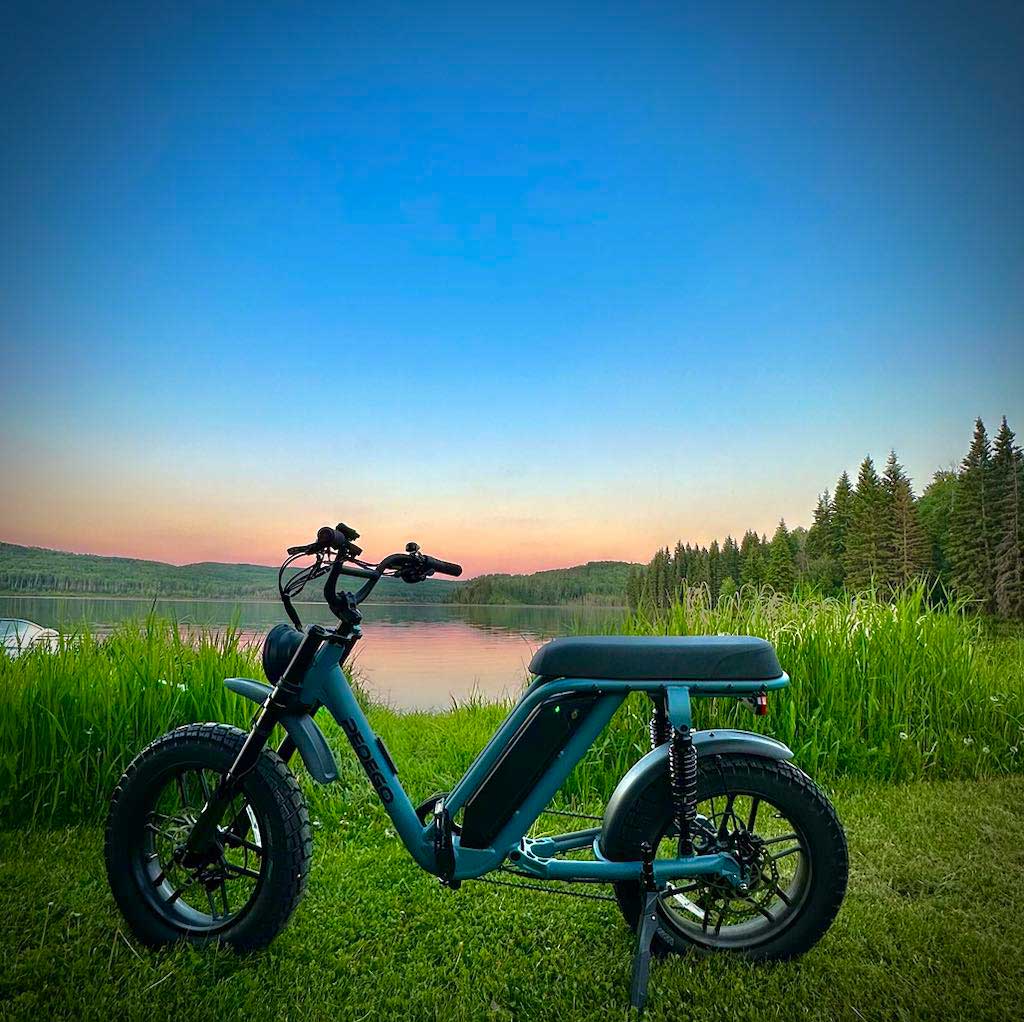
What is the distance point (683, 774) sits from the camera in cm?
248

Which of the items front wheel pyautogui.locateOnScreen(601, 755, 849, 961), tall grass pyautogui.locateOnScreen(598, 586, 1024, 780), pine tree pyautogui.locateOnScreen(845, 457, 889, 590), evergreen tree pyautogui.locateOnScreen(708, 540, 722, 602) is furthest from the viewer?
pine tree pyautogui.locateOnScreen(845, 457, 889, 590)

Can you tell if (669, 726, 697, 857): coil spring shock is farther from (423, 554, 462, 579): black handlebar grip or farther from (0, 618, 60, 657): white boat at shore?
(0, 618, 60, 657): white boat at shore

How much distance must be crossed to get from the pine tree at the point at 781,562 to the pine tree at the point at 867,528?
91cm

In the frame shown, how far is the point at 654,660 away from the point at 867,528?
1041cm

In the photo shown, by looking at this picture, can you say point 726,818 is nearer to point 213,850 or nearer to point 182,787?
point 213,850

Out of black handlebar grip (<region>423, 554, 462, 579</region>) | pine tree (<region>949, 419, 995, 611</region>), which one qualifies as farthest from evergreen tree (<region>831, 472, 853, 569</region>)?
black handlebar grip (<region>423, 554, 462, 579</region>)

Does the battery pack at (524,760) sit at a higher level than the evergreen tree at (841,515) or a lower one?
lower

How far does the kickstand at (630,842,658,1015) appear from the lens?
2471mm

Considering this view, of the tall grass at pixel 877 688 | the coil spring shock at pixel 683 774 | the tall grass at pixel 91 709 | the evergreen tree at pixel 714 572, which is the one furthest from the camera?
the evergreen tree at pixel 714 572

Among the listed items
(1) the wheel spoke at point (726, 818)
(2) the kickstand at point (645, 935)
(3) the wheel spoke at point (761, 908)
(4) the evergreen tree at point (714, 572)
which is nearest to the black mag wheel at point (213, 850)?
(2) the kickstand at point (645, 935)

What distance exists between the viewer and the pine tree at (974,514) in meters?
11.7

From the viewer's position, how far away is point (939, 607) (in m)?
6.38

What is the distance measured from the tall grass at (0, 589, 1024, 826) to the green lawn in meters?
0.67

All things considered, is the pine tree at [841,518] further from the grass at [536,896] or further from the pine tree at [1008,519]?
the grass at [536,896]
